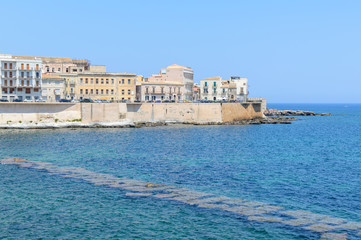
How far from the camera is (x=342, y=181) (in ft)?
119

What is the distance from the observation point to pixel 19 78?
87.9 meters

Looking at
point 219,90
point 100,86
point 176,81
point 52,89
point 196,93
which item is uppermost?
point 176,81

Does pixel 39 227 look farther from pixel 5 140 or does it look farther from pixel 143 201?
pixel 5 140

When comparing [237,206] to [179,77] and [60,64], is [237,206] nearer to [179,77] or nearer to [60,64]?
[60,64]

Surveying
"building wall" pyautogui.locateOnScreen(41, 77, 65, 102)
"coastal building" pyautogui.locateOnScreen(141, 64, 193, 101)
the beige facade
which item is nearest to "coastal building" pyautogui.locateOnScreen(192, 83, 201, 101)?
"coastal building" pyautogui.locateOnScreen(141, 64, 193, 101)

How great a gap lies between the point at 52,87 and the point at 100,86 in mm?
9564

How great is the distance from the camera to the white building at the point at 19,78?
285ft

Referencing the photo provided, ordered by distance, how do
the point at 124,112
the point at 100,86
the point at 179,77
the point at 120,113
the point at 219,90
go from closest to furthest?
1. the point at 120,113
2. the point at 124,112
3. the point at 100,86
4. the point at 179,77
5. the point at 219,90

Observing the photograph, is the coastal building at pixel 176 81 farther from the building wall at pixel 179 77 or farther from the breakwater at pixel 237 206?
the breakwater at pixel 237 206

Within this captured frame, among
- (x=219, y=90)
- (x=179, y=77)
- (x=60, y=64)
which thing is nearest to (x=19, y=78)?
(x=60, y=64)

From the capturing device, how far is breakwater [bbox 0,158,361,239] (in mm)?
23953

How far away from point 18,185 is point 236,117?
66746mm

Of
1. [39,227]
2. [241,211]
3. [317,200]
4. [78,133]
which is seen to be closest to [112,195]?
[39,227]

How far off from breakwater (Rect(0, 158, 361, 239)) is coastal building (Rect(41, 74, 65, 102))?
2300 inches
